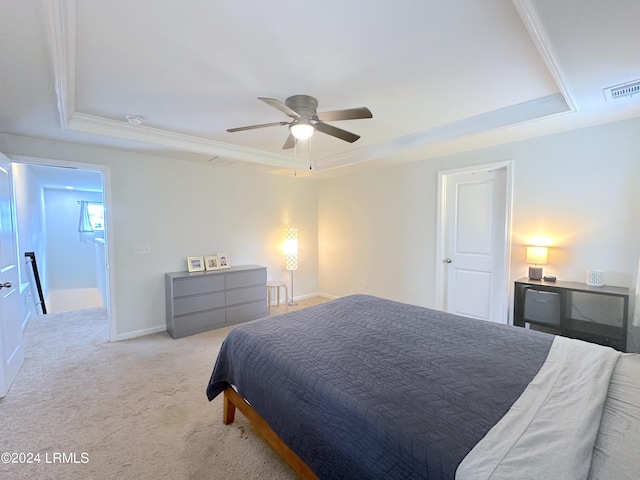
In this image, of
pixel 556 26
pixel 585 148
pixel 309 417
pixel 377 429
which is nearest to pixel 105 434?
pixel 309 417

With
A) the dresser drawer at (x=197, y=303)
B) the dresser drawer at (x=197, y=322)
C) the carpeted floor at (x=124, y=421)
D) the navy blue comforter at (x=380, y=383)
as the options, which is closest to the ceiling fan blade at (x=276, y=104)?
the navy blue comforter at (x=380, y=383)

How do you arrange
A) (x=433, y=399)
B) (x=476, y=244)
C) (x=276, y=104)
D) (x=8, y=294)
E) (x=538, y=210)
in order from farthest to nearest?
(x=476, y=244)
(x=538, y=210)
(x=8, y=294)
(x=276, y=104)
(x=433, y=399)

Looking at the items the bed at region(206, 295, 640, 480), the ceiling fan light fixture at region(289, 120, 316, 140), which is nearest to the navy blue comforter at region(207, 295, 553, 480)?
the bed at region(206, 295, 640, 480)

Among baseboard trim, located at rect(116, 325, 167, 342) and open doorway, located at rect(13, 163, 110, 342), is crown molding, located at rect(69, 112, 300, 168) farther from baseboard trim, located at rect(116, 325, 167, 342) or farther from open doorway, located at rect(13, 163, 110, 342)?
open doorway, located at rect(13, 163, 110, 342)

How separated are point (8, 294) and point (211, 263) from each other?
2048 millimetres

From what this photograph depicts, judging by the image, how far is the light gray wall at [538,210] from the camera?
8.42ft

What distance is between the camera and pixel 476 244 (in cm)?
359

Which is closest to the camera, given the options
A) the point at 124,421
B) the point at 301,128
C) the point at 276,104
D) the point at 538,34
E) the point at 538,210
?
the point at 538,34

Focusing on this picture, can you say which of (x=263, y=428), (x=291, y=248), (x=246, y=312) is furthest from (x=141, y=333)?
(x=263, y=428)

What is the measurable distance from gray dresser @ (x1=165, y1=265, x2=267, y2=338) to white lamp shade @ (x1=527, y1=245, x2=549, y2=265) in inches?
135

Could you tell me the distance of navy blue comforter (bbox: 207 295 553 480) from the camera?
101cm

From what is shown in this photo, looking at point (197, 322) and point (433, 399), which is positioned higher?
point (433, 399)

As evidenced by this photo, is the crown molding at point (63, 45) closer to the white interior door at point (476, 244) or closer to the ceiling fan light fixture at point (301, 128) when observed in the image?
the ceiling fan light fixture at point (301, 128)

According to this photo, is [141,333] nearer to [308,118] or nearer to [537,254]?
[308,118]
